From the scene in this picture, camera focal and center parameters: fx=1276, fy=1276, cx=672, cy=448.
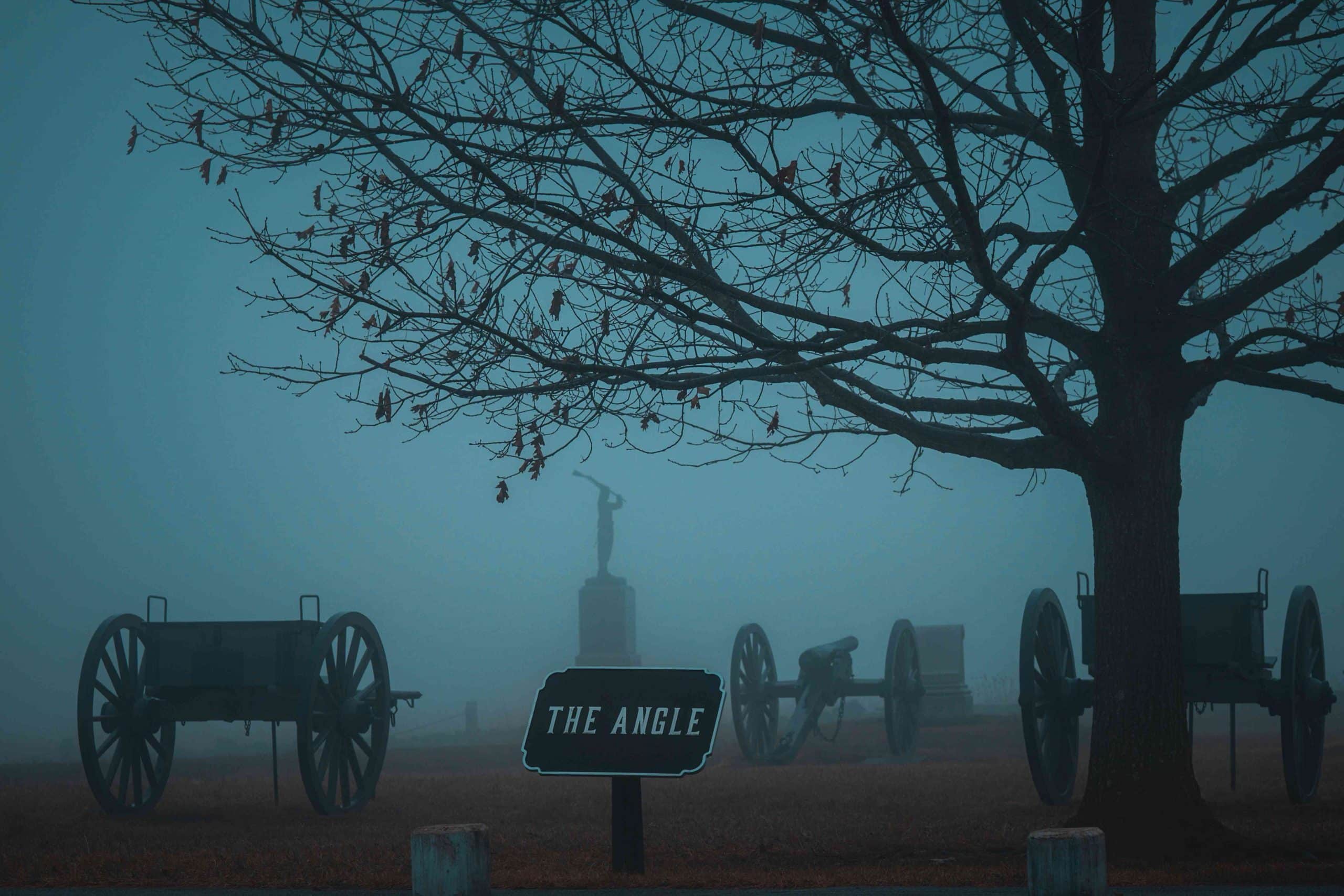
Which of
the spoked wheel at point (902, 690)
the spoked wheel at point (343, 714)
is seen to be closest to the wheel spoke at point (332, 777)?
the spoked wheel at point (343, 714)

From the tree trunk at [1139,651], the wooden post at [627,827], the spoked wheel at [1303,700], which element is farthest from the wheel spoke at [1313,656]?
the wooden post at [627,827]

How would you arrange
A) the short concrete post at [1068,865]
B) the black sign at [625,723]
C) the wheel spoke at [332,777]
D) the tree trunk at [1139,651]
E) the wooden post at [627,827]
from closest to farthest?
the short concrete post at [1068,865] < the black sign at [625,723] < the wooden post at [627,827] < the tree trunk at [1139,651] < the wheel spoke at [332,777]

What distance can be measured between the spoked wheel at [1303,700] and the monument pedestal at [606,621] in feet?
63.5

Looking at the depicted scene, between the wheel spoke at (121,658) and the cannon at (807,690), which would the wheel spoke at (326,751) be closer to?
the wheel spoke at (121,658)

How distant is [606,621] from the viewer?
96.0ft

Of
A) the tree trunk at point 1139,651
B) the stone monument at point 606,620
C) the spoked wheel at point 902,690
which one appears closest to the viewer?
the tree trunk at point 1139,651

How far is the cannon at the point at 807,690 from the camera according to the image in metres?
16.4

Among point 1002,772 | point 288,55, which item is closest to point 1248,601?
point 1002,772

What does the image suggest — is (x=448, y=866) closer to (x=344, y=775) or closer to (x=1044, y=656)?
(x=344, y=775)

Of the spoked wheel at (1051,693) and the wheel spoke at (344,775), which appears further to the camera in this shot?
the wheel spoke at (344,775)

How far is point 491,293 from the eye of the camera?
7441mm

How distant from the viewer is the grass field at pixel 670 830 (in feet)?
22.0

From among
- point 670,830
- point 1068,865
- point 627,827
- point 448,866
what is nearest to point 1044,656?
point 670,830

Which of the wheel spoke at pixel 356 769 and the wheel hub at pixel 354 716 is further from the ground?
the wheel hub at pixel 354 716
